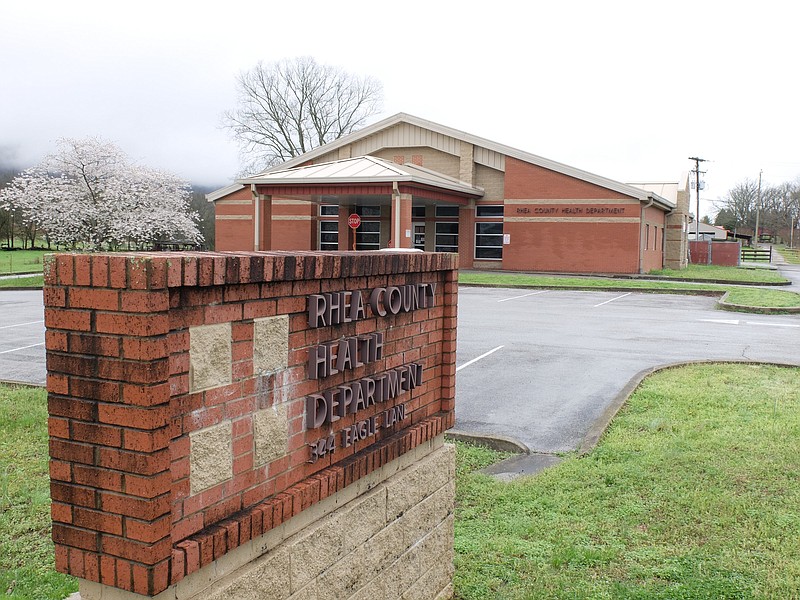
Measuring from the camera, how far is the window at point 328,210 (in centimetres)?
3997

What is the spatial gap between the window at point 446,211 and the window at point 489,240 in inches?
56.6

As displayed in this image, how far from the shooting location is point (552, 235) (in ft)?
117

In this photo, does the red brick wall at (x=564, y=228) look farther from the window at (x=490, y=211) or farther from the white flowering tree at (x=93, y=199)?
the white flowering tree at (x=93, y=199)

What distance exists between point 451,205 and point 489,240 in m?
2.47

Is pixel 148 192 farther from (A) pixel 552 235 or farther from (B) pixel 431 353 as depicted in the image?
(B) pixel 431 353

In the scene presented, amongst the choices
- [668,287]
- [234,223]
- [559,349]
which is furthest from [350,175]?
[559,349]

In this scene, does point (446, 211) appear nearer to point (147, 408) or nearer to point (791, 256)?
point (147, 408)

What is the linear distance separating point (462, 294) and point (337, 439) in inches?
830

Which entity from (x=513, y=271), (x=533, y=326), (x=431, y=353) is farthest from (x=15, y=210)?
(x=431, y=353)

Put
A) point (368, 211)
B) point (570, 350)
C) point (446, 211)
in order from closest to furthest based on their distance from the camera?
point (570, 350) → point (446, 211) → point (368, 211)

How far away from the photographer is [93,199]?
159 feet

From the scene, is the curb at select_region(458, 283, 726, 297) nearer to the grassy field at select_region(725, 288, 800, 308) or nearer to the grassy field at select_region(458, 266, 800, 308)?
the grassy field at select_region(458, 266, 800, 308)

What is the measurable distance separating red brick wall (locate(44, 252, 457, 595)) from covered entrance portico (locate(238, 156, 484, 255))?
2543cm

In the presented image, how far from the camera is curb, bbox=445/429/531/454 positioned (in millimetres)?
7625
